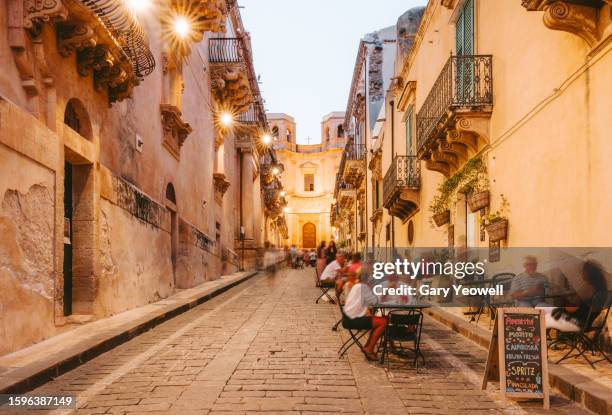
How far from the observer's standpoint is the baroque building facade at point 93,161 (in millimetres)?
→ 7809

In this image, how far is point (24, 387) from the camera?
19.5 feet

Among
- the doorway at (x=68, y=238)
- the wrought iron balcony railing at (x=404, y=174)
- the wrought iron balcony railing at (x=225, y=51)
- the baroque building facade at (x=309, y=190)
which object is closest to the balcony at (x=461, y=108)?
the wrought iron balcony railing at (x=404, y=174)

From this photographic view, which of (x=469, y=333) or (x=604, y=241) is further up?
(x=604, y=241)

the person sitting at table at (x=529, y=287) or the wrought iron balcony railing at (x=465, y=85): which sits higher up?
the wrought iron balcony railing at (x=465, y=85)

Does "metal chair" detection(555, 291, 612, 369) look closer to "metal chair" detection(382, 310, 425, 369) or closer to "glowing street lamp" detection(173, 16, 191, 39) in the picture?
"metal chair" detection(382, 310, 425, 369)

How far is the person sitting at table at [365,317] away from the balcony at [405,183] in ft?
40.6

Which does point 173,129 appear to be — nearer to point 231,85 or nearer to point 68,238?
point 68,238

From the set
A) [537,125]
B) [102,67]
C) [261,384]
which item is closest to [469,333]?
[537,125]

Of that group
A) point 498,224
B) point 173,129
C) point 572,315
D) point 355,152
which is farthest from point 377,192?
point 572,315

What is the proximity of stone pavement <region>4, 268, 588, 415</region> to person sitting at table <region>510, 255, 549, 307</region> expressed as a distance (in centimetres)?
92

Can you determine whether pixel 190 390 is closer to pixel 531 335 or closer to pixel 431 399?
pixel 431 399

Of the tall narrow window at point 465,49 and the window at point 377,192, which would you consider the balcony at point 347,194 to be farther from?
the tall narrow window at point 465,49

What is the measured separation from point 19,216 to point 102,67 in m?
3.82

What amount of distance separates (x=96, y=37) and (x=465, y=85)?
294 inches
